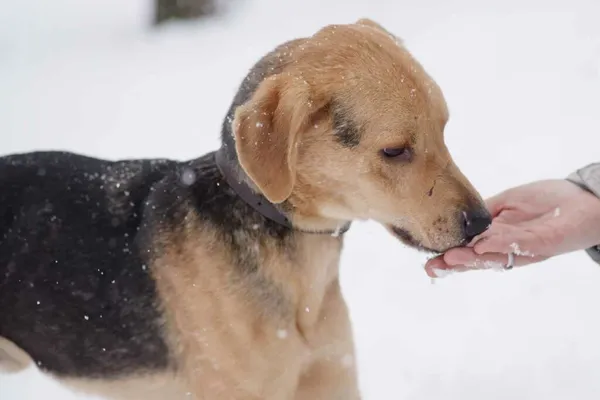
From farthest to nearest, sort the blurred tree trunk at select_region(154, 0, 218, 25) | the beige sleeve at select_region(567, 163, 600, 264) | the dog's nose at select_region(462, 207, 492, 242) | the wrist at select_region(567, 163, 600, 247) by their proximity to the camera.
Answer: the blurred tree trunk at select_region(154, 0, 218, 25) → the beige sleeve at select_region(567, 163, 600, 264) → the wrist at select_region(567, 163, 600, 247) → the dog's nose at select_region(462, 207, 492, 242)

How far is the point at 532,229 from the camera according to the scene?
380 cm

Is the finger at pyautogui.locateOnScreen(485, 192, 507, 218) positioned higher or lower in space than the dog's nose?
lower

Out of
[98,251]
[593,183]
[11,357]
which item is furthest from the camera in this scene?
[593,183]

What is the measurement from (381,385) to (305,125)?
2564mm

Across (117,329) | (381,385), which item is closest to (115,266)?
(117,329)

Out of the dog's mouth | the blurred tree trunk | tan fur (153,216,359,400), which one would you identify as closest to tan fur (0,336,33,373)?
tan fur (153,216,359,400)

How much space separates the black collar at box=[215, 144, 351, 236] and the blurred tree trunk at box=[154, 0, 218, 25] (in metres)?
10.2

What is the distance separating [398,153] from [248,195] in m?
0.69

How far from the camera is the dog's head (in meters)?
2.88

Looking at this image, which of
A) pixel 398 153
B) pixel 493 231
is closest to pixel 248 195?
pixel 398 153

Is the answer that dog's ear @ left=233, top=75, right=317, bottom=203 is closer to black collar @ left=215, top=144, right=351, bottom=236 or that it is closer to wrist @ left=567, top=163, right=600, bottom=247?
black collar @ left=215, top=144, right=351, bottom=236

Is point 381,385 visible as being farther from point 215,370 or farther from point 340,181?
point 340,181

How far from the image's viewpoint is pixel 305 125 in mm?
2979

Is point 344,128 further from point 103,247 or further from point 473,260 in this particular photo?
point 103,247
